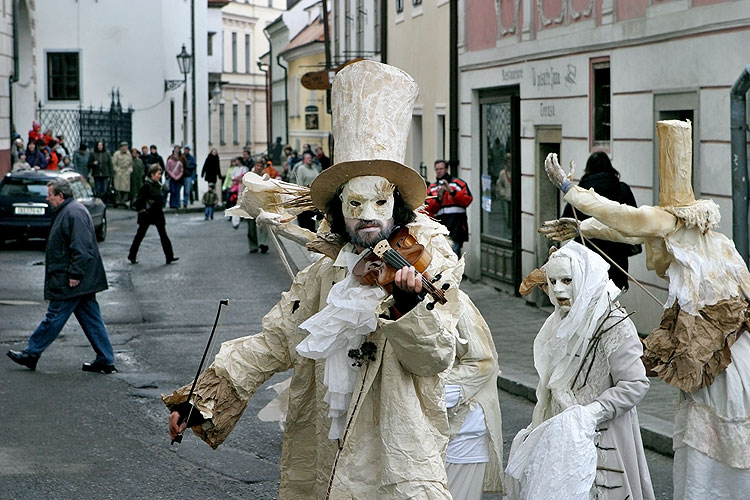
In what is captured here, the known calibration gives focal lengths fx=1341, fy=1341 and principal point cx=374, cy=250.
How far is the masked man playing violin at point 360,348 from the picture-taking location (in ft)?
15.5

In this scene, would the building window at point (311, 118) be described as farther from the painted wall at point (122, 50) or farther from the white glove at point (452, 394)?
the white glove at point (452, 394)

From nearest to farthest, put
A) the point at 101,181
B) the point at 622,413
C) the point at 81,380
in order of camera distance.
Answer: the point at 622,413
the point at 81,380
the point at 101,181

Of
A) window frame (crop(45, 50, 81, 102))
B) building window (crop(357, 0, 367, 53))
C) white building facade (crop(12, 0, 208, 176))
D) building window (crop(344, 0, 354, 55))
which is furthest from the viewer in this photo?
window frame (crop(45, 50, 81, 102))

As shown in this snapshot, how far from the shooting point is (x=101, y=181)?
39656 millimetres

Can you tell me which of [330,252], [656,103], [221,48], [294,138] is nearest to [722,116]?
[656,103]

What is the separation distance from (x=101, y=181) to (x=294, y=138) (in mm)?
22798

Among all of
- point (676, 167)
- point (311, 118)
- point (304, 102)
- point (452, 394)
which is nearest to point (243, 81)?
point (304, 102)

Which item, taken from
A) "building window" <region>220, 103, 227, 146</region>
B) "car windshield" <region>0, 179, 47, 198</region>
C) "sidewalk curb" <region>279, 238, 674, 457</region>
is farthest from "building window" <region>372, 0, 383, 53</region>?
"building window" <region>220, 103, 227, 146</region>

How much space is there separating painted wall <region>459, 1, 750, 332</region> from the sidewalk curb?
2402mm

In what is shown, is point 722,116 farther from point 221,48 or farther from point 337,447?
point 221,48

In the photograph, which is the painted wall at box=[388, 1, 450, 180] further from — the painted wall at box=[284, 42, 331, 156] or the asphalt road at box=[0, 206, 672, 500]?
the painted wall at box=[284, 42, 331, 156]

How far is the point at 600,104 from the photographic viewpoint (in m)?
15.6

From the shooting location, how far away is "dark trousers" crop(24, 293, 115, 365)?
41.4 ft

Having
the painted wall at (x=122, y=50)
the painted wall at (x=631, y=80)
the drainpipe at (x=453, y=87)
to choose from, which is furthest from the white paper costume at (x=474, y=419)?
the painted wall at (x=122, y=50)
